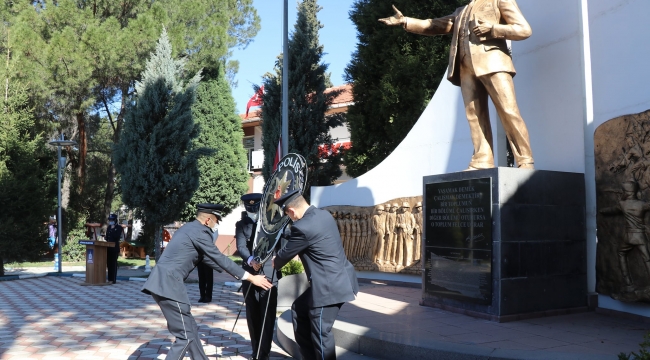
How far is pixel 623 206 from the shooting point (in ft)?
A: 21.3

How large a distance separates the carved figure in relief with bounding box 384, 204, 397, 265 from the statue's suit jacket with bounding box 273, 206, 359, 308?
601 cm

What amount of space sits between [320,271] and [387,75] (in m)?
14.2

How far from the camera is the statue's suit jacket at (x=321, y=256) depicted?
15.6ft

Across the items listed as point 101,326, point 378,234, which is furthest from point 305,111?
point 101,326

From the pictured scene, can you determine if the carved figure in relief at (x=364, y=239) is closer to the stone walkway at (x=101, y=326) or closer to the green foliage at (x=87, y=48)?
the stone walkway at (x=101, y=326)

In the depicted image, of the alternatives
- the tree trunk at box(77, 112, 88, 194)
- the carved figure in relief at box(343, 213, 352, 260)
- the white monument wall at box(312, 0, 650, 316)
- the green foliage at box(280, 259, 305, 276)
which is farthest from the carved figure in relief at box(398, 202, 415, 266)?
the tree trunk at box(77, 112, 88, 194)

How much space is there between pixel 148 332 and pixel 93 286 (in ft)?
22.8

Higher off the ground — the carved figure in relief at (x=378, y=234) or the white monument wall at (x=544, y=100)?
the white monument wall at (x=544, y=100)

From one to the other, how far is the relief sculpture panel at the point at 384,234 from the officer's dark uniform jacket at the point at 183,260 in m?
5.47

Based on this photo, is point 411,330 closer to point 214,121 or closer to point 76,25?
point 76,25

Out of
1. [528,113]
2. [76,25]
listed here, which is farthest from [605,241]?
[76,25]

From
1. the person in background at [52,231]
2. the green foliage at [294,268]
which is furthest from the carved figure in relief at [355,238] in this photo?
the person in background at [52,231]

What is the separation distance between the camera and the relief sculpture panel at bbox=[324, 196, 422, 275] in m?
10.4

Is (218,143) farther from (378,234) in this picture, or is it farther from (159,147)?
(378,234)
